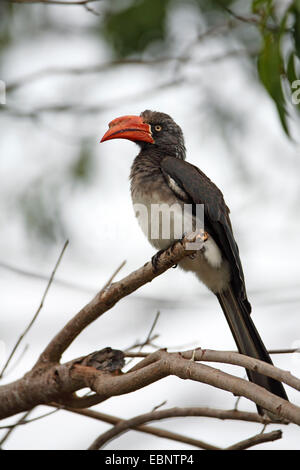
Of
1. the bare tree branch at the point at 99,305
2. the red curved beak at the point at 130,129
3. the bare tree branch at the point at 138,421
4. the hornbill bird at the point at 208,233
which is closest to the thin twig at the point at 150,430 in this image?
the bare tree branch at the point at 138,421

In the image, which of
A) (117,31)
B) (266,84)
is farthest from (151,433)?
(117,31)

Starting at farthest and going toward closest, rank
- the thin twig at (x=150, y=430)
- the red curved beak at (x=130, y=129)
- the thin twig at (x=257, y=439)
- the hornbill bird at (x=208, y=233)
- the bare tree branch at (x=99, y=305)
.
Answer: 1. the red curved beak at (x=130, y=129)
2. the hornbill bird at (x=208, y=233)
3. the thin twig at (x=150, y=430)
4. the bare tree branch at (x=99, y=305)
5. the thin twig at (x=257, y=439)

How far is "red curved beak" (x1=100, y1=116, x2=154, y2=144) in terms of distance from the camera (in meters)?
3.92

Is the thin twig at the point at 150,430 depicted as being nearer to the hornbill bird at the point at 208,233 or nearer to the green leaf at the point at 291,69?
the hornbill bird at the point at 208,233

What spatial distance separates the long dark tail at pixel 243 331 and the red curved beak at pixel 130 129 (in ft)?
3.43

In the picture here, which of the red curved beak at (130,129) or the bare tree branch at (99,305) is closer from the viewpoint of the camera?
the bare tree branch at (99,305)

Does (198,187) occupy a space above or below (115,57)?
below

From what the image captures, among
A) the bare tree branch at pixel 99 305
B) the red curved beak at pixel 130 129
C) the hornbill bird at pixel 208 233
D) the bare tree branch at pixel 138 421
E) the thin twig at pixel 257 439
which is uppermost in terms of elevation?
the red curved beak at pixel 130 129

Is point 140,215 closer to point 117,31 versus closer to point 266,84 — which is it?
point 266,84

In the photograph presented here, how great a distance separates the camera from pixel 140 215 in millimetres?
3705

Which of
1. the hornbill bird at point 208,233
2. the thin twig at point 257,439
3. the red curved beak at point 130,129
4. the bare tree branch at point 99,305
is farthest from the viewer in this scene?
the red curved beak at point 130,129

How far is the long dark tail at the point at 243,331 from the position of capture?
3.22 m
